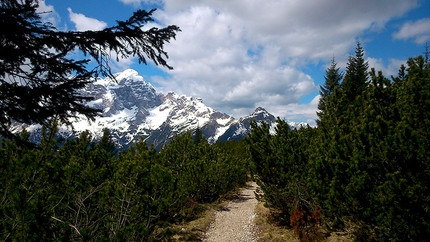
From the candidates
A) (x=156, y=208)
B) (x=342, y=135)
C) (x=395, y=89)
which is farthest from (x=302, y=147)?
(x=156, y=208)

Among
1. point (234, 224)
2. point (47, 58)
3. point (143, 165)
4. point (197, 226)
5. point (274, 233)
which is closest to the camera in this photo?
point (47, 58)

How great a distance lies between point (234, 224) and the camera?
460 inches

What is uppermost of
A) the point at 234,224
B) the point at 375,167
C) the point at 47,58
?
the point at 47,58

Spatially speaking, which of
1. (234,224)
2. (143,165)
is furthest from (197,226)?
(143,165)

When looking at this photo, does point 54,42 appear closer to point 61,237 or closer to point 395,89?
point 61,237

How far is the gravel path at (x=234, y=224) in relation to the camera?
10084 millimetres

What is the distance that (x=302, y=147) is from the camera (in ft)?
29.3

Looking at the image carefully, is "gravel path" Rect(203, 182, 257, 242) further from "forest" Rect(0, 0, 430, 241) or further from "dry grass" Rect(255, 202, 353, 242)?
"forest" Rect(0, 0, 430, 241)

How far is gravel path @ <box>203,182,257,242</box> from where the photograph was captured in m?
10.1

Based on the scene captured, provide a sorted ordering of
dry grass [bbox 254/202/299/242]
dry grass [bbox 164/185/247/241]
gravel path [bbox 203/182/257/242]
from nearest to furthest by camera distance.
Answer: dry grass [bbox 254/202/299/242], dry grass [bbox 164/185/247/241], gravel path [bbox 203/182/257/242]

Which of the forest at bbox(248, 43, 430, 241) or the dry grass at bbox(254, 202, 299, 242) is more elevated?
the forest at bbox(248, 43, 430, 241)

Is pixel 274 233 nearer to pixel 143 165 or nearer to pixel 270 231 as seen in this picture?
pixel 270 231

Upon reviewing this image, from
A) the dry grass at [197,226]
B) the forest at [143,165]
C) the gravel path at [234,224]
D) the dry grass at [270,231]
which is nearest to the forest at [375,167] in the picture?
the forest at [143,165]

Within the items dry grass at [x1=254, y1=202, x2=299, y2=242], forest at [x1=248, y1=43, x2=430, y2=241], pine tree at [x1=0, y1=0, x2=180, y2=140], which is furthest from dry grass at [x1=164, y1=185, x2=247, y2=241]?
pine tree at [x1=0, y1=0, x2=180, y2=140]
